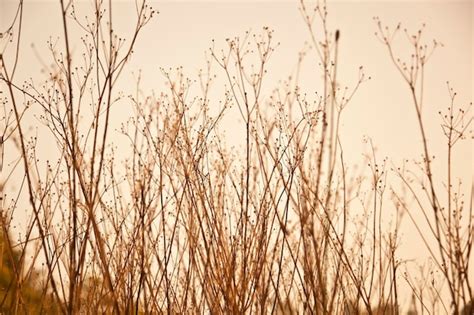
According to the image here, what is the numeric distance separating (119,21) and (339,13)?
57.3 inches

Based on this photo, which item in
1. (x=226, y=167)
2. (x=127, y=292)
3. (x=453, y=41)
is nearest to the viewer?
(x=127, y=292)

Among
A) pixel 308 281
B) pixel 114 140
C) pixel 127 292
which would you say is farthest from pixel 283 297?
pixel 114 140

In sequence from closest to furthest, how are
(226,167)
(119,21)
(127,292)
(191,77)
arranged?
(127,292), (226,167), (191,77), (119,21)

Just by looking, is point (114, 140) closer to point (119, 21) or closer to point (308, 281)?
point (119, 21)

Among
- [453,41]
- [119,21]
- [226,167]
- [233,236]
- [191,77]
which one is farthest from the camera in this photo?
[453,41]

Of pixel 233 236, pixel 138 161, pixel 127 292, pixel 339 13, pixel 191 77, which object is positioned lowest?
pixel 127 292

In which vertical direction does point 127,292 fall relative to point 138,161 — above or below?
below

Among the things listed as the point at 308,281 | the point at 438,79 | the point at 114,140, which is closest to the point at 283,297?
the point at 308,281

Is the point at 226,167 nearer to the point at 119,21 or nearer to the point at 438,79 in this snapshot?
the point at 119,21

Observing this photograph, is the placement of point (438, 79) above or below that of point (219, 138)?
above

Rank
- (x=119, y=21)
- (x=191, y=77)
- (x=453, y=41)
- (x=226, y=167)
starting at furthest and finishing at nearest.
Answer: (x=453, y=41) → (x=119, y=21) → (x=191, y=77) → (x=226, y=167)

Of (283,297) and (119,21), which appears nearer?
(283,297)

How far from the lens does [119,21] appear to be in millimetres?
3174

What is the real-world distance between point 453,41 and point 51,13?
8.36 feet
